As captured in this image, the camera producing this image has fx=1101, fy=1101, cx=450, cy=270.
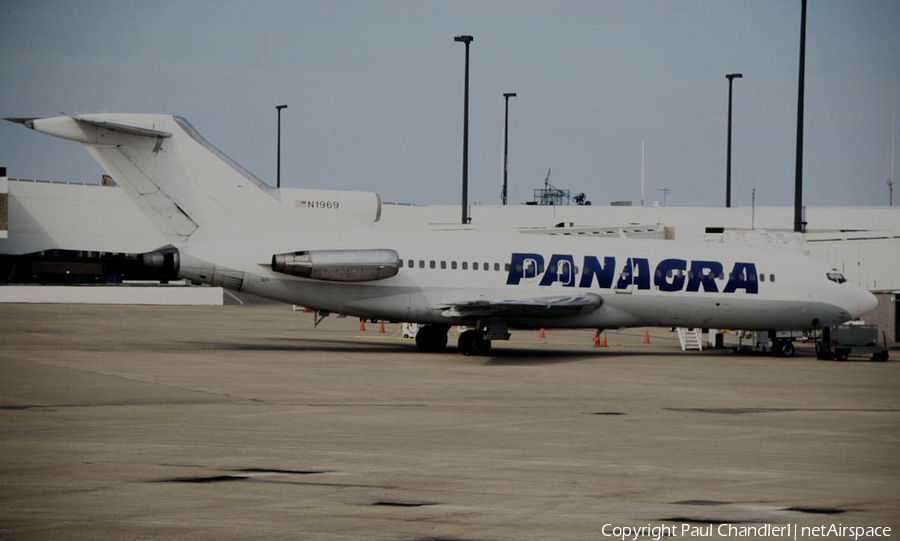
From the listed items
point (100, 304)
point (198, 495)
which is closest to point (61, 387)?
point (198, 495)

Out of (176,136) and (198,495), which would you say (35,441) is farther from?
(176,136)

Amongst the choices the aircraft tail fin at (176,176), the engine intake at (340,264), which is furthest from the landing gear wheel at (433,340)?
the aircraft tail fin at (176,176)

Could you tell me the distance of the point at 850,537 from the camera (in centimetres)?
907

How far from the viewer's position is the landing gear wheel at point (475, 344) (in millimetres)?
30656

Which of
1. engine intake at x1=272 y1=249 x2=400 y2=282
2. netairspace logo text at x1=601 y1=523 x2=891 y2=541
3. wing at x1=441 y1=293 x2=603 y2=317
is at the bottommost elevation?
netairspace logo text at x1=601 y1=523 x2=891 y2=541

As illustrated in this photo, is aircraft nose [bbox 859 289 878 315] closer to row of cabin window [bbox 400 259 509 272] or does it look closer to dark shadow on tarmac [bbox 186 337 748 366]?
dark shadow on tarmac [bbox 186 337 748 366]

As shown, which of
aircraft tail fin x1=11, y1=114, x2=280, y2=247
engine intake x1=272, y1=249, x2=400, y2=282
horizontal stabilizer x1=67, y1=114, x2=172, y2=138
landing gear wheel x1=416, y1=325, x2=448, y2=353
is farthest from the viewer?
landing gear wheel x1=416, y1=325, x2=448, y2=353

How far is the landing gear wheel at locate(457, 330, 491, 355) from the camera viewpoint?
1207 inches

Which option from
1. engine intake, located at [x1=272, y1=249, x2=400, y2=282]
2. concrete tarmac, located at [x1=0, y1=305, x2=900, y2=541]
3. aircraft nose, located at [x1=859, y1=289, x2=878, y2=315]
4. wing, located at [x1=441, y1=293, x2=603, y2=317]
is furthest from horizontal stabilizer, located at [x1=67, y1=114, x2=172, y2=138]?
aircraft nose, located at [x1=859, y1=289, x2=878, y2=315]

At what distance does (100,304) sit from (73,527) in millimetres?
53071

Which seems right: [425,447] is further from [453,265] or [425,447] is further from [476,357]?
[453,265]

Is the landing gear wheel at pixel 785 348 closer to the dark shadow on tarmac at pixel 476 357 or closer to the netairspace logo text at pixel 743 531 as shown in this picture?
the dark shadow on tarmac at pixel 476 357

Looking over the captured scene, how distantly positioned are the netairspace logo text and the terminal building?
3051 centimetres

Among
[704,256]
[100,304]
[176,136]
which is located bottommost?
[100,304]
